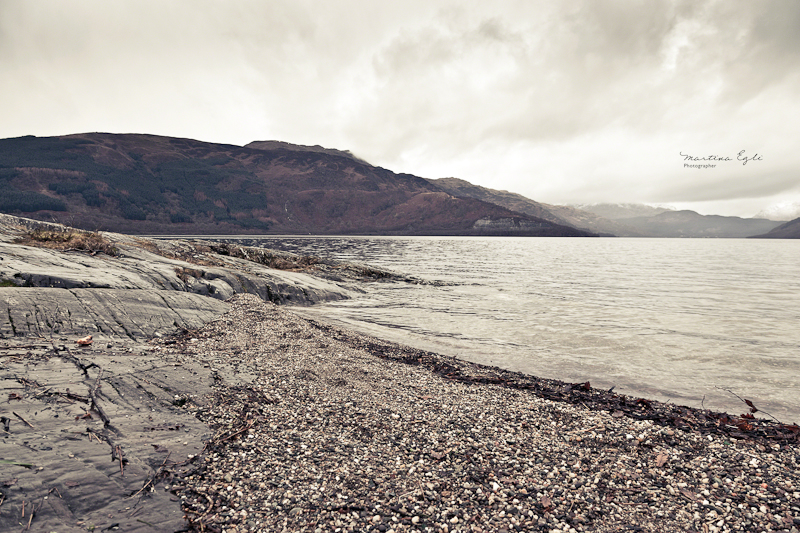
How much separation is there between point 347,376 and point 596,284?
3295 centimetres

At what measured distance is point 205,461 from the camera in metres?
5.50

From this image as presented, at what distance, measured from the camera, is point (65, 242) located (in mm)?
17734

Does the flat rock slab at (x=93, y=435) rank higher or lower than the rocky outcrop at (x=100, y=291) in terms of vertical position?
lower

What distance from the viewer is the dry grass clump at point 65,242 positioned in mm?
16656

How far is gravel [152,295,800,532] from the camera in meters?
4.72

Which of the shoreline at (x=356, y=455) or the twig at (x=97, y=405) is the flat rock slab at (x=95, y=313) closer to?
the shoreline at (x=356, y=455)

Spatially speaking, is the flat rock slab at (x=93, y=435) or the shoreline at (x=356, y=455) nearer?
the flat rock slab at (x=93, y=435)

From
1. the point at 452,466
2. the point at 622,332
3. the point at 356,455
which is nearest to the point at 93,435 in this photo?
the point at 356,455

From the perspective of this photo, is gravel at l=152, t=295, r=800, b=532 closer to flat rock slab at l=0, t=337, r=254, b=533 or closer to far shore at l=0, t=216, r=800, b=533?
far shore at l=0, t=216, r=800, b=533

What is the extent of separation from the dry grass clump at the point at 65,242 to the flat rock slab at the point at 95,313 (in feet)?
21.7

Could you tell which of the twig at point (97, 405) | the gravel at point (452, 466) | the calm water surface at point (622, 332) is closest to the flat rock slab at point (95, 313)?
the gravel at point (452, 466)

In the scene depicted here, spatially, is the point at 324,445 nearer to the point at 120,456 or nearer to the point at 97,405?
the point at 120,456

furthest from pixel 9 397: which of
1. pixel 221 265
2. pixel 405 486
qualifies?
pixel 221 265

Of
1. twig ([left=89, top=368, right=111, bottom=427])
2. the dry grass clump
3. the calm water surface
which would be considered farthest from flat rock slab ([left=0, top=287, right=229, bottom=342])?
the calm water surface
